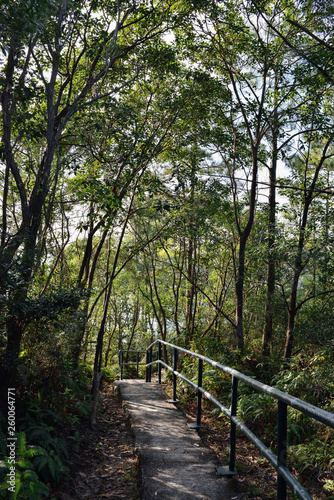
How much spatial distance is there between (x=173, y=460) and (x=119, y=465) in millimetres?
1023

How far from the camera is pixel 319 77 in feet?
29.4

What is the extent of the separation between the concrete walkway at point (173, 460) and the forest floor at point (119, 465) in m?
0.16

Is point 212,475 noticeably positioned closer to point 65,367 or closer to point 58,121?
point 65,367

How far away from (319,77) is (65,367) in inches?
325

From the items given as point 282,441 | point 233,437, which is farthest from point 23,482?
point 282,441

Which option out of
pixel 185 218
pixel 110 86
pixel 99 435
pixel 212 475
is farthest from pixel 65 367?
pixel 110 86

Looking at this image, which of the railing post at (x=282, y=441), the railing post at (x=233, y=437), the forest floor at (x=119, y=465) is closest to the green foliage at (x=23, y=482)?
the forest floor at (x=119, y=465)

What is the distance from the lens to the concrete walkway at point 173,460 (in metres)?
3.39

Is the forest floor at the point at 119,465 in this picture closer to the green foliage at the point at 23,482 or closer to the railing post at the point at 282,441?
the green foliage at the point at 23,482

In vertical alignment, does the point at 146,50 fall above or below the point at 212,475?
above

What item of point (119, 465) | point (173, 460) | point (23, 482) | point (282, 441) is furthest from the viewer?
point (119, 465)

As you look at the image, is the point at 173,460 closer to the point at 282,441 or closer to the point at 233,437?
the point at 233,437

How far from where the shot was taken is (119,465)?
4770 millimetres

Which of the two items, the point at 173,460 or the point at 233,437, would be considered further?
the point at 173,460
